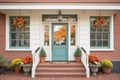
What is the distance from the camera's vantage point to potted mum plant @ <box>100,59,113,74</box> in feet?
44.3

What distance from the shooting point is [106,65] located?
1351 cm

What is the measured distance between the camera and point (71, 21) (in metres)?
14.8

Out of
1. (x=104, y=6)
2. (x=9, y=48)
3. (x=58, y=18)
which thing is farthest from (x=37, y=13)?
(x=104, y=6)

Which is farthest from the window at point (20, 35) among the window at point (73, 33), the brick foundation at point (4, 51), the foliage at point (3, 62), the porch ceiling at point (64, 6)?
the window at point (73, 33)

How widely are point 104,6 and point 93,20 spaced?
1456mm

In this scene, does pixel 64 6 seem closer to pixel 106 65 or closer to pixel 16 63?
pixel 106 65

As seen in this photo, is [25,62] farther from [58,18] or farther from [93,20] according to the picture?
[93,20]

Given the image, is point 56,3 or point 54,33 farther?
point 54,33

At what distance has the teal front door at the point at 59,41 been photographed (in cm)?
1489

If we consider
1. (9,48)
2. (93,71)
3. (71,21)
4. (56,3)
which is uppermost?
(56,3)

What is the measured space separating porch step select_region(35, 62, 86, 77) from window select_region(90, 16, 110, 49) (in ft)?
6.02

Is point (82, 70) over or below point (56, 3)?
below

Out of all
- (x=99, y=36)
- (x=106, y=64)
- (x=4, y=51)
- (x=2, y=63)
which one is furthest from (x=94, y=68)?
(x=4, y=51)

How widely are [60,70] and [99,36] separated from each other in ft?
10.9
